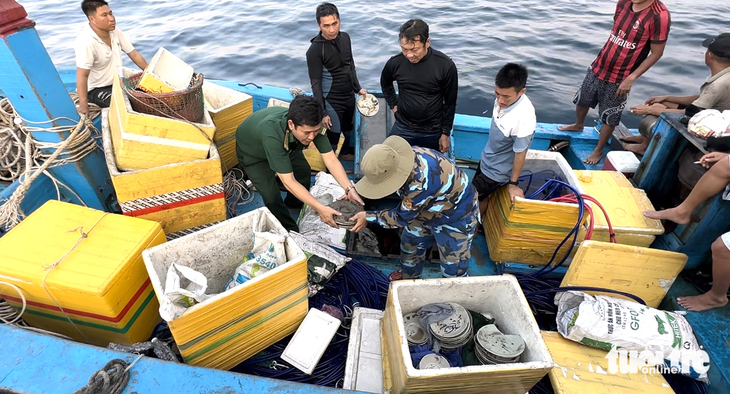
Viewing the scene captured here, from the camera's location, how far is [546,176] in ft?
12.0

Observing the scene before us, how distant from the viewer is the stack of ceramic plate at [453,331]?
2.31 metres

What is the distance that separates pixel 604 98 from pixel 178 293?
4.46m

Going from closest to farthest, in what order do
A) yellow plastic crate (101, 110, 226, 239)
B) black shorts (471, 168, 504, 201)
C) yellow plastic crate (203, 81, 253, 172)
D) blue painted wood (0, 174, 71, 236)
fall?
yellow plastic crate (101, 110, 226, 239) → blue painted wood (0, 174, 71, 236) → black shorts (471, 168, 504, 201) → yellow plastic crate (203, 81, 253, 172)

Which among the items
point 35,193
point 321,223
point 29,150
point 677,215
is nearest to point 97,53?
point 29,150

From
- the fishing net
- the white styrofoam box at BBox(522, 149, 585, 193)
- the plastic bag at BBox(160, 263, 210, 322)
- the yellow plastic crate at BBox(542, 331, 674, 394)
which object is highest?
the fishing net

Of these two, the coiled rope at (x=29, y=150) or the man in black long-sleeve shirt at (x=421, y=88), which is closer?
the coiled rope at (x=29, y=150)

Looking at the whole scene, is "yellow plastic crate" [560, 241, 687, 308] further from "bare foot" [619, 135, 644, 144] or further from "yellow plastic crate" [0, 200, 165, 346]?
"yellow plastic crate" [0, 200, 165, 346]

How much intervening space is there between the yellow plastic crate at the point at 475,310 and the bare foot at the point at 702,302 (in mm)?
1535

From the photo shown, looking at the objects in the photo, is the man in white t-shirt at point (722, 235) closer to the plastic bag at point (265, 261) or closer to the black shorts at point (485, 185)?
the black shorts at point (485, 185)

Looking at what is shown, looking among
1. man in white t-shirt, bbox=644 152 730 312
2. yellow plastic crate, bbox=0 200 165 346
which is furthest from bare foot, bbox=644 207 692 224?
yellow plastic crate, bbox=0 200 165 346

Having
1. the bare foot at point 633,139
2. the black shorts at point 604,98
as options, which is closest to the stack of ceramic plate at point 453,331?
the black shorts at point 604,98

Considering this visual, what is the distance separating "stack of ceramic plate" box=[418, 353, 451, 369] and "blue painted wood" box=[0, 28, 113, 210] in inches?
119

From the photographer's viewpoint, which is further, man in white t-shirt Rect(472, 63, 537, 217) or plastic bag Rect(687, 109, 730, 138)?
man in white t-shirt Rect(472, 63, 537, 217)

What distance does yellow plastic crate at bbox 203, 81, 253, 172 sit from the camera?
3990 mm
